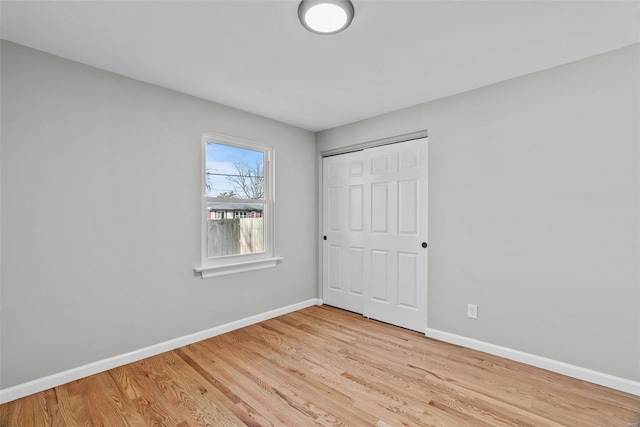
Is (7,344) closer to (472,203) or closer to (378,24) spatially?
(378,24)

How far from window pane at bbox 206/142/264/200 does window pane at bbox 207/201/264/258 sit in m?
0.13

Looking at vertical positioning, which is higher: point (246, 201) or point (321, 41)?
point (321, 41)

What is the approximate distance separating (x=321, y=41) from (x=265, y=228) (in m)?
2.23

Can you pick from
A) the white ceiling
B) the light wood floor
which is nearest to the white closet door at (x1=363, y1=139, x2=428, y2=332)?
the light wood floor

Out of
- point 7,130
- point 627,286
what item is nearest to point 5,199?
point 7,130

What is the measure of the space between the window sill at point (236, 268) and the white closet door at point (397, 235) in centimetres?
118

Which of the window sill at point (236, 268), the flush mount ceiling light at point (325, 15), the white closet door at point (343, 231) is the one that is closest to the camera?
the flush mount ceiling light at point (325, 15)

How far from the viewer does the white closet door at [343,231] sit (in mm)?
3877

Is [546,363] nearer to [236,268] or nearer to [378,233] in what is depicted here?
[378,233]

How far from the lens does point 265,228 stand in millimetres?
3729

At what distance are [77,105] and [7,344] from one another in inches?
68.4

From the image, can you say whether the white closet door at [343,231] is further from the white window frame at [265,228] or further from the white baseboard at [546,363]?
the white baseboard at [546,363]

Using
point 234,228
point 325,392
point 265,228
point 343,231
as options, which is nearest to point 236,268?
point 234,228

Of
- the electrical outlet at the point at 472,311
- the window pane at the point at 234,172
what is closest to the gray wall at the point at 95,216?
the window pane at the point at 234,172
